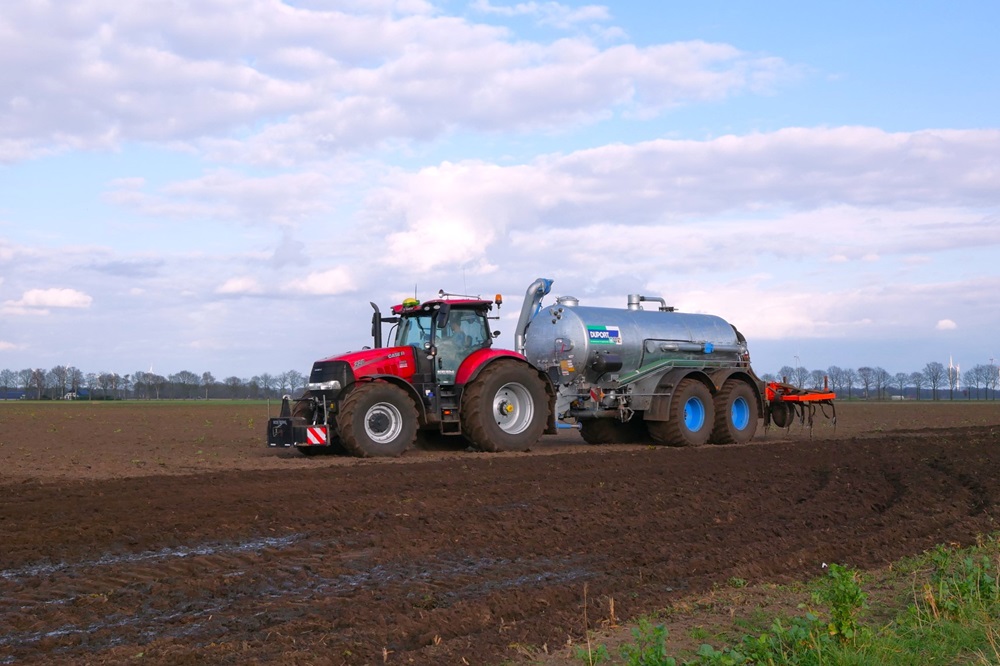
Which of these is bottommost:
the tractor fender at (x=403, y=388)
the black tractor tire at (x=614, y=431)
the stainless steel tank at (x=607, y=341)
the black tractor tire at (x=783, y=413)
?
the black tractor tire at (x=614, y=431)

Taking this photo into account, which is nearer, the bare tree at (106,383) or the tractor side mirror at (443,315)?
the tractor side mirror at (443,315)

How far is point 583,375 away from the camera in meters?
17.8

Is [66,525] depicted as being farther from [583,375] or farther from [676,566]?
[583,375]

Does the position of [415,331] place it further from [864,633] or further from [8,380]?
[8,380]

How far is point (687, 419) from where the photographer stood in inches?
720

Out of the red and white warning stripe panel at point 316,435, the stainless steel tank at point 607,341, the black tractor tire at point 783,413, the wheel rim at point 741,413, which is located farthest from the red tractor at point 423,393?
the black tractor tire at point 783,413

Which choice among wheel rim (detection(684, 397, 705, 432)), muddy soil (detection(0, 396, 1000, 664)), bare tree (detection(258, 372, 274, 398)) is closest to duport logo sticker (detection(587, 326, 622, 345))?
wheel rim (detection(684, 397, 705, 432))

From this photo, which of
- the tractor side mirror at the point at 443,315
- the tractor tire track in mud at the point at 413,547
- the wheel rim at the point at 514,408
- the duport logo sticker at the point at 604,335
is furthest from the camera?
the duport logo sticker at the point at 604,335

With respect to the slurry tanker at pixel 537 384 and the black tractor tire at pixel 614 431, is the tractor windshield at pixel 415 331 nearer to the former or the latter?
the slurry tanker at pixel 537 384

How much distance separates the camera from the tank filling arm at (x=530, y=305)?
60.5ft

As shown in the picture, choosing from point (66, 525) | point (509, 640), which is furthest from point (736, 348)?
point (509, 640)

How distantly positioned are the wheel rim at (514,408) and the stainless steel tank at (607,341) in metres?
1.45

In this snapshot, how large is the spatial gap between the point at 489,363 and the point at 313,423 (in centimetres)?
288

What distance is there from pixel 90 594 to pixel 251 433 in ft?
55.9
